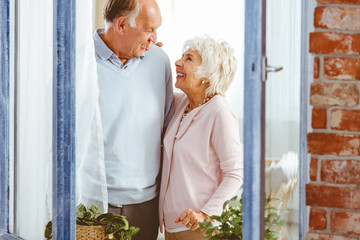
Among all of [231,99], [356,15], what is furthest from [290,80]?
[231,99]

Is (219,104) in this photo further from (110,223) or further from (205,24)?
(205,24)

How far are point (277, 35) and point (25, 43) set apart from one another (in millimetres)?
1150

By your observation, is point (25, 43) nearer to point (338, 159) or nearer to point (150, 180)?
point (150, 180)

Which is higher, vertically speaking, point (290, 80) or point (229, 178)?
point (290, 80)

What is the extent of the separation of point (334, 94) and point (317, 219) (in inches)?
14.9

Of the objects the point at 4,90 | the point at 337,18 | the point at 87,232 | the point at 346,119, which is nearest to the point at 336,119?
the point at 346,119

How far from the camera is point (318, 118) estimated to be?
1337 millimetres

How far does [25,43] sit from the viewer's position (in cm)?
194

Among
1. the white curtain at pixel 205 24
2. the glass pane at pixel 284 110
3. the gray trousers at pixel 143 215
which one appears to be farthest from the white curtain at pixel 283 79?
the white curtain at pixel 205 24

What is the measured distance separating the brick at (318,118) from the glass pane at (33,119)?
1.04 m

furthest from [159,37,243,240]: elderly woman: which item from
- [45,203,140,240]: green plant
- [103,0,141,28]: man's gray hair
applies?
[103,0,141,28]: man's gray hair

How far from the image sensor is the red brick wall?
1.31 metres

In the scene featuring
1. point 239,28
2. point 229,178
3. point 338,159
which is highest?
A: point 239,28

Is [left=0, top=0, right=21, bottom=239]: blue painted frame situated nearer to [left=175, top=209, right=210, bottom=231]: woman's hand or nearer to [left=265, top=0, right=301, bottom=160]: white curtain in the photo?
[left=175, top=209, right=210, bottom=231]: woman's hand
